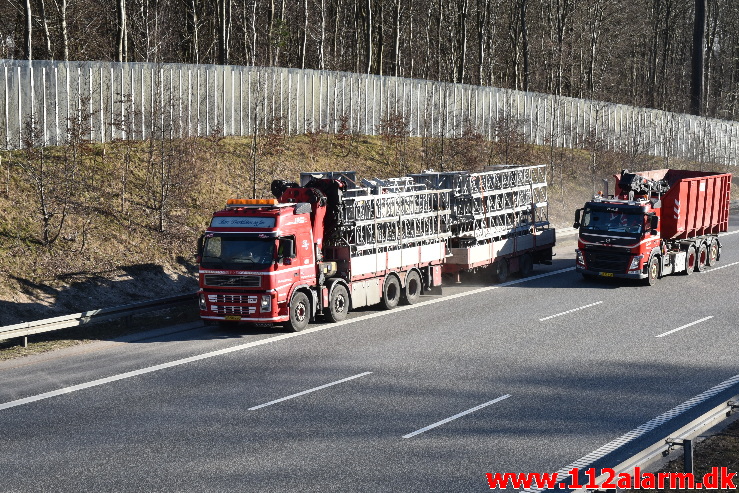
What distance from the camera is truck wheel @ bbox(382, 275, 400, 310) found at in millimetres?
25734

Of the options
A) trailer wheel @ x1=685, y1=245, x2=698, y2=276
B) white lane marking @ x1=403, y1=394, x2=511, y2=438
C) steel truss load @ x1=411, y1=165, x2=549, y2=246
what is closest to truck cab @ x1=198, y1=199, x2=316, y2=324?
steel truss load @ x1=411, y1=165, x2=549, y2=246

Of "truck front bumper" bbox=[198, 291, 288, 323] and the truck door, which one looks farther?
the truck door

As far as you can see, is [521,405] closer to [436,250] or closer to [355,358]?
[355,358]

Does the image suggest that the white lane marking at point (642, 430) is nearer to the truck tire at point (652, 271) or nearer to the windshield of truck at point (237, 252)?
the windshield of truck at point (237, 252)

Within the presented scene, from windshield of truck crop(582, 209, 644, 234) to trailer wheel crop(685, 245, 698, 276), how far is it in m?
3.62

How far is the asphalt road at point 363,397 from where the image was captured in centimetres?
1268

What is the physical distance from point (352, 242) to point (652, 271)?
10.8m

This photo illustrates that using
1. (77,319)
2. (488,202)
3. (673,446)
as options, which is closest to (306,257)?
(77,319)

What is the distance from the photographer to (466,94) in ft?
172

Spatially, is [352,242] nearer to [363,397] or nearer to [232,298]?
[232,298]

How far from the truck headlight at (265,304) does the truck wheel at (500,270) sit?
412 inches

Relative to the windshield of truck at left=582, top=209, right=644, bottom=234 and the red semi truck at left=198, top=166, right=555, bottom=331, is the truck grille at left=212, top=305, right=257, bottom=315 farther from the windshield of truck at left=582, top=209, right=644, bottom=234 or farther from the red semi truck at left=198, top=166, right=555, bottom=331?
the windshield of truck at left=582, top=209, right=644, bottom=234

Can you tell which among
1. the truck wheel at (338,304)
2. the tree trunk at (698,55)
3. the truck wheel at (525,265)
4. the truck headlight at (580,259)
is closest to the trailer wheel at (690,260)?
the truck headlight at (580,259)

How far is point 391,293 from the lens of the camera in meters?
26.1
